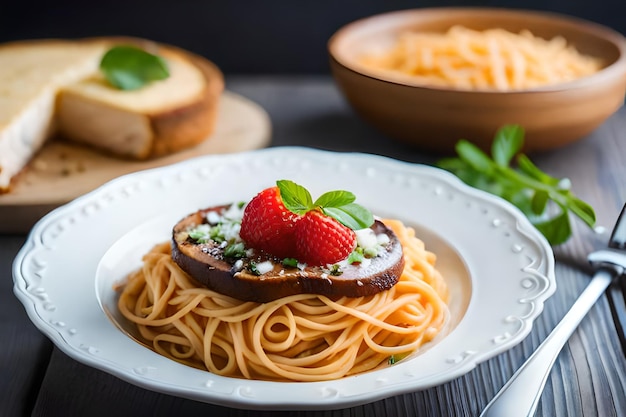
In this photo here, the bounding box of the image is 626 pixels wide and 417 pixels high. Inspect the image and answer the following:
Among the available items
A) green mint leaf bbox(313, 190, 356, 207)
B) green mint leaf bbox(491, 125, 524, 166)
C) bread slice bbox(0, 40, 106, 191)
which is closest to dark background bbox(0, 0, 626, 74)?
bread slice bbox(0, 40, 106, 191)

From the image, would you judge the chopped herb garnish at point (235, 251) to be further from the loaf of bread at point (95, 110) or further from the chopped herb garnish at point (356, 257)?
the loaf of bread at point (95, 110)

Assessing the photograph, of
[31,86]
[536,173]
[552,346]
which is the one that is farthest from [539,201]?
[31,86]

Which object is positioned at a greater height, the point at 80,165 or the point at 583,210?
the point at 583,210

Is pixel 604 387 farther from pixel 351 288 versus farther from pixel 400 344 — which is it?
pixel 351 288

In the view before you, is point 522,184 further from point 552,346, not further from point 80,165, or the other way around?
point 80,165

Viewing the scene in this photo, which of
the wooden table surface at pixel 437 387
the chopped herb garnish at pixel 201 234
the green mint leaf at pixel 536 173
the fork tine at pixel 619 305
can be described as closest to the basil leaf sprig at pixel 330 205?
the chopped herb garnish at pixel 201 234

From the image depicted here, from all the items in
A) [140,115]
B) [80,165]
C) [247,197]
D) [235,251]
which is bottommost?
[80,165]

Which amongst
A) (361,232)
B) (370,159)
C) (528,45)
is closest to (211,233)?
(361,232)

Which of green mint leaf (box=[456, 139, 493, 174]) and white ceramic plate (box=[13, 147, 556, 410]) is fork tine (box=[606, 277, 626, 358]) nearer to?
white ceramic plate (box=[13, 147, 556, 410])
